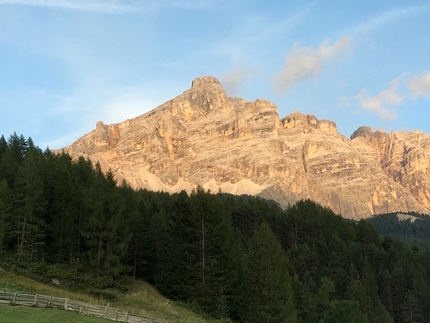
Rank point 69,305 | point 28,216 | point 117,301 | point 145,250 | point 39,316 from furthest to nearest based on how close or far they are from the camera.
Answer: point 145,250 < point 28,216 < point 117,301 < point 69,305 < point 39,316

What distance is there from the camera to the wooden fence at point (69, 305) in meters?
26.6

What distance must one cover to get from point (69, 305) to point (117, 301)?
1021cm

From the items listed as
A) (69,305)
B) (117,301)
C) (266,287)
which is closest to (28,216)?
(117,301)

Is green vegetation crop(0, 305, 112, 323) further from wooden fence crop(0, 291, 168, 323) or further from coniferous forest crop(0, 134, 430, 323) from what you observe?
coniferous forest crop(0, 134, 430, 323)

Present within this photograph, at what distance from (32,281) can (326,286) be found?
4503 centimetres

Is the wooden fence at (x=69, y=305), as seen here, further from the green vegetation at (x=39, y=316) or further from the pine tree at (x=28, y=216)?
the pine tree at (x=28, y=216)

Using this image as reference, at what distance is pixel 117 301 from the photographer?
123 ft

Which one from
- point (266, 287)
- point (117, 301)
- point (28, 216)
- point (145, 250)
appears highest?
point (28, 216)

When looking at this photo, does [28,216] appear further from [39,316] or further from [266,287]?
[266,287]

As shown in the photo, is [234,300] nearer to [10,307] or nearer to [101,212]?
[101,212]

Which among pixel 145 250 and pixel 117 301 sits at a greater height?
pixel 145 250

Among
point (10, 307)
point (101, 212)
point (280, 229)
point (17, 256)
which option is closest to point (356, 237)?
point (280, 229)

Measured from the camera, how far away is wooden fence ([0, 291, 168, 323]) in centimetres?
2662

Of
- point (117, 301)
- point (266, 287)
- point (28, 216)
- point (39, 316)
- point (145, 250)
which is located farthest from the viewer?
point (145, 250)
